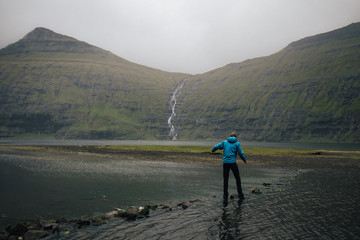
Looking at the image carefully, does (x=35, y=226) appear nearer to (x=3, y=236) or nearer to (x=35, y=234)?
(x=35, y=234)

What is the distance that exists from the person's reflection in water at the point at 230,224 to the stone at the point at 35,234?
8.60 metres

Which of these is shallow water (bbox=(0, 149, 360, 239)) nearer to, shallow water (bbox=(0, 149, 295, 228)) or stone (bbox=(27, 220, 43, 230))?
shallow water (bbox=(0, 149, 295, 228))

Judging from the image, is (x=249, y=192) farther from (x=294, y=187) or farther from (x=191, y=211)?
(x=191, y=211)

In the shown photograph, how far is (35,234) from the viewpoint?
12.7 metres

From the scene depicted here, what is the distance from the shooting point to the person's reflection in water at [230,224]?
1214 centimetres

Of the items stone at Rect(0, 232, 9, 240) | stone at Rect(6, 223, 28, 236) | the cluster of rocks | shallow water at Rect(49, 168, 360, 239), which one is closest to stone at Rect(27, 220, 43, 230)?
the cluster of rocks

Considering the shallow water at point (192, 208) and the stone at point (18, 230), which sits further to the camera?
the stone at point (18, 230)

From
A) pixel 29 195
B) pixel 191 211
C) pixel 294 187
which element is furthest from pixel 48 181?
pixel 294 187

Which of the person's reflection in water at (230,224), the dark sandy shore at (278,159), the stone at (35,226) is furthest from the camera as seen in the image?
the dark sandy shore at (278,159)

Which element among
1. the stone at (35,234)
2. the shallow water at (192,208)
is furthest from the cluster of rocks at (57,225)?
the shallow water at (192,208)

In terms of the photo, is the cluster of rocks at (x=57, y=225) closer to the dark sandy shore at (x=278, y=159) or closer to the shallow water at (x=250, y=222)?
the shallow water at (x=250, y=222)

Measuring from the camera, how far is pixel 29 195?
23094 millimetres

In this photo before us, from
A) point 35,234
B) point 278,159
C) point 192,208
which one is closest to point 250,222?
point 192,208

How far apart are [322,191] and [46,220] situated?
22639 millimetres
